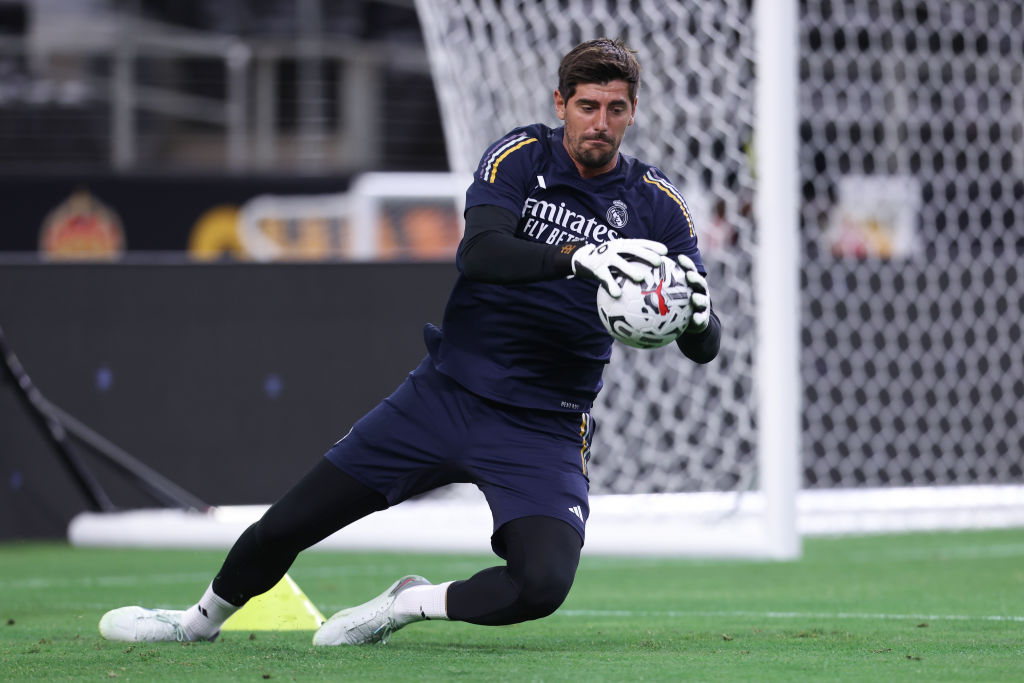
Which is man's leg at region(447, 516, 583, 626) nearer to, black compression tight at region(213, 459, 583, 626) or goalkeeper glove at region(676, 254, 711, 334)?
black compression tight at region(213, 459, 583, 626)

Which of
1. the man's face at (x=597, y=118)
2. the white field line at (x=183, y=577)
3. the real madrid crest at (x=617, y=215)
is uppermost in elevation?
the man's face at (x=597, y=118)

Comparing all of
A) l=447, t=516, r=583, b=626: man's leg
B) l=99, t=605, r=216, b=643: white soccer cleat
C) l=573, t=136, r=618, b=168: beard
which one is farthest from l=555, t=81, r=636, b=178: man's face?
l=99, t=605, r=216, b=643: white soccer cleat

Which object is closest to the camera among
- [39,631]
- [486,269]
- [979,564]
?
[486,269]

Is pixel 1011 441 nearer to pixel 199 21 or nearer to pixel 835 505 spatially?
pixel 835 505

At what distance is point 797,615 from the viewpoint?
18.8 feet

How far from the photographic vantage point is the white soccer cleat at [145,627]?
194 inches

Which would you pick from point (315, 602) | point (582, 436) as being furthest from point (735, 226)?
point (582, 436)

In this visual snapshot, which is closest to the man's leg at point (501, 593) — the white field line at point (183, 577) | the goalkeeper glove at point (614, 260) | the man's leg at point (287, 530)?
the man's leg at point (287, 530)

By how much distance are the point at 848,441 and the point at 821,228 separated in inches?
177

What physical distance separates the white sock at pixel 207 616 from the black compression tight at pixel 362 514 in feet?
0.15

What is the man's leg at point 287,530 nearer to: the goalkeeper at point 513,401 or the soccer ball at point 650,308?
the goalkeeper at point 513,401

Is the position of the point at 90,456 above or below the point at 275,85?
below

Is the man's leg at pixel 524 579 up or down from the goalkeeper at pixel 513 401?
down

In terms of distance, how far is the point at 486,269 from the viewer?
4352mm
